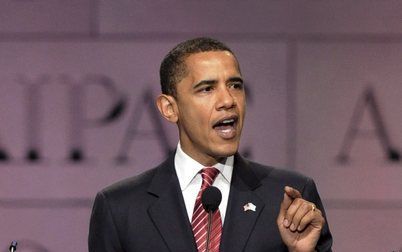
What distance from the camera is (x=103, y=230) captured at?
245cm

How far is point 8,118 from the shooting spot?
4.00 m

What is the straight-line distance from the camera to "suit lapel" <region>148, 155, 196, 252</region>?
2.35 m

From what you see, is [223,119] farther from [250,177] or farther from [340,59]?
[340,59]

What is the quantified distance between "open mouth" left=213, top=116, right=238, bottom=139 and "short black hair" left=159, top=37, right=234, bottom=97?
0.19m

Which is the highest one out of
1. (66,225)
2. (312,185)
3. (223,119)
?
(223,119)

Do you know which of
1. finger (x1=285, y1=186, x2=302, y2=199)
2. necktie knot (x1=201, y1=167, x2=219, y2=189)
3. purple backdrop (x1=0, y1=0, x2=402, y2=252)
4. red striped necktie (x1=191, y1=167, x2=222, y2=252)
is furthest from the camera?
purple backdrop (x1=0, y1=0, x2=402, y2=252)

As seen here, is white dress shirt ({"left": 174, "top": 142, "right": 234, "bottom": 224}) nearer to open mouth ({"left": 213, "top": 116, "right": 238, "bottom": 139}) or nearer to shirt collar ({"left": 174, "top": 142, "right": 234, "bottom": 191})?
shirt collar ({"left": 174, "top": 142, "right": 234, "bottom": 191})

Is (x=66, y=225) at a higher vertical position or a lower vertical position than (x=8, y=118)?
lower

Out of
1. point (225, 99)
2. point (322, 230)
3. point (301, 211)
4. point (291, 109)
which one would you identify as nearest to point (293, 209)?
point (301, 211)

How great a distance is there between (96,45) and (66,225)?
830mm

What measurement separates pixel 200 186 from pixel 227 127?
0.66 feet

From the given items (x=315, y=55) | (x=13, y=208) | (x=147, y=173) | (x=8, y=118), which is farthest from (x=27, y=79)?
(x=147, y=173)

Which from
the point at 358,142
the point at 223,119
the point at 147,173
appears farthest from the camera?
the point at 358,142

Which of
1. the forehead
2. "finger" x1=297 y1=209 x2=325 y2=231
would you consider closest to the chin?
the forehead
